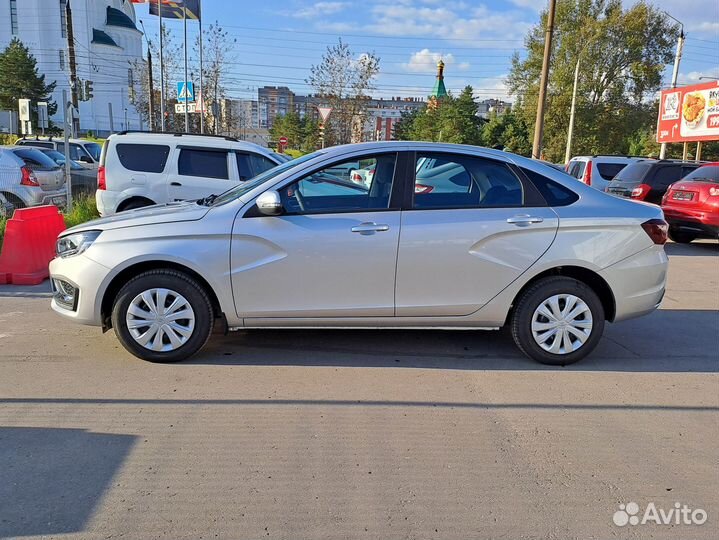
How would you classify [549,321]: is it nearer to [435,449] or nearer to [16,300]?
[435,449]

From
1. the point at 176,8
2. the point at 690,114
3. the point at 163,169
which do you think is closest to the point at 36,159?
the point at 163,169

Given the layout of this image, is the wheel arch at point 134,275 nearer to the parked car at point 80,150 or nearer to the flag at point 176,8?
the parked car at point 80,150

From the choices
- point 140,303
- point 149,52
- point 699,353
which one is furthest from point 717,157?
point 140,303

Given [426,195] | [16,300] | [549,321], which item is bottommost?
[16,300]

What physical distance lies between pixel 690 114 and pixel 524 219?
2971 centimetres

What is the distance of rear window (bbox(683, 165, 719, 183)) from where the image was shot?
36.9ft

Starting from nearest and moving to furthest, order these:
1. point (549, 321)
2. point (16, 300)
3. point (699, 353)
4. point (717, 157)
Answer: point (549, 321)
point (699, 353)
point (16, 300)
point (717, 157)

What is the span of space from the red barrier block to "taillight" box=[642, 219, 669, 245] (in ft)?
23.4

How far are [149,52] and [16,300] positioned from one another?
93.7ft

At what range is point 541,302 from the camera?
4.73 metres

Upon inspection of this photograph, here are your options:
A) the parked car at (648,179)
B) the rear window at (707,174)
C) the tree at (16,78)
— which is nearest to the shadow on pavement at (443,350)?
the rear window at (707,174)

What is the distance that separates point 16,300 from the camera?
6762 millimetres

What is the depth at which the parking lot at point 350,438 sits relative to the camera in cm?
279

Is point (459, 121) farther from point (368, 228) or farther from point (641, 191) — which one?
point (368, 228)
